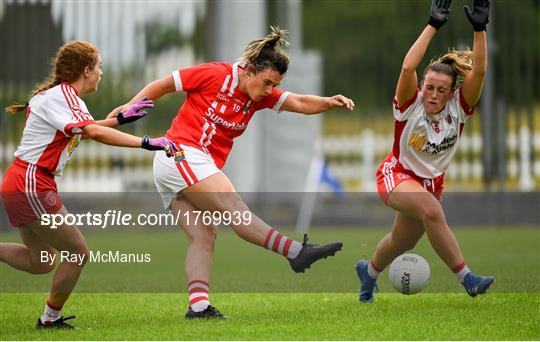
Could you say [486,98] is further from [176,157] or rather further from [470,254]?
[176,157]

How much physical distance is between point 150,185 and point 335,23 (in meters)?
5.48

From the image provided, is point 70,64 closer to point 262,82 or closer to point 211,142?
point 211,142

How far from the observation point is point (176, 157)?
22.0 ft

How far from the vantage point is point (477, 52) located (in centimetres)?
728

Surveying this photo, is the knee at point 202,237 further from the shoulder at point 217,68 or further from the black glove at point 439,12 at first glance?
the black glove at point 439,12

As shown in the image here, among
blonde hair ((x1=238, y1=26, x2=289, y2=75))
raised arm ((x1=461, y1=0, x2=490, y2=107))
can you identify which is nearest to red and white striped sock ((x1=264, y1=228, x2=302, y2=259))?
blonde hair ((x1=238, y1=26, x2=289, y2=75))

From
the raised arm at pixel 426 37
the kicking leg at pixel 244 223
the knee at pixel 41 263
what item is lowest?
the knee at pixel 41 263

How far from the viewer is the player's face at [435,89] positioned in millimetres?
7508

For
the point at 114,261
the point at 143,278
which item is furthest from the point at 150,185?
the point at 143,278

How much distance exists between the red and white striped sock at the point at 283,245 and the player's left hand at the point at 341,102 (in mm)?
1015

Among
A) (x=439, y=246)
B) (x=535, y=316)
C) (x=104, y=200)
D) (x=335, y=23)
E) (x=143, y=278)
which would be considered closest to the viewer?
(x=535, y=316)

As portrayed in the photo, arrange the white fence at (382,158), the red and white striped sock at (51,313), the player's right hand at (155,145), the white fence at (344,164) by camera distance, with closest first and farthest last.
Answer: the player's right hand at (155,145) < the red and white striped sock at (51,313) < the white fence at (344,164) < the white fence at (382,158)

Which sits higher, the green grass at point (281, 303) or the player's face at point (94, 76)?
the player's face at point (94, 76)

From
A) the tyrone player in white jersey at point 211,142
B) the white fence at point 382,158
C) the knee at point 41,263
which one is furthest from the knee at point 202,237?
the white fence at point 382,158
